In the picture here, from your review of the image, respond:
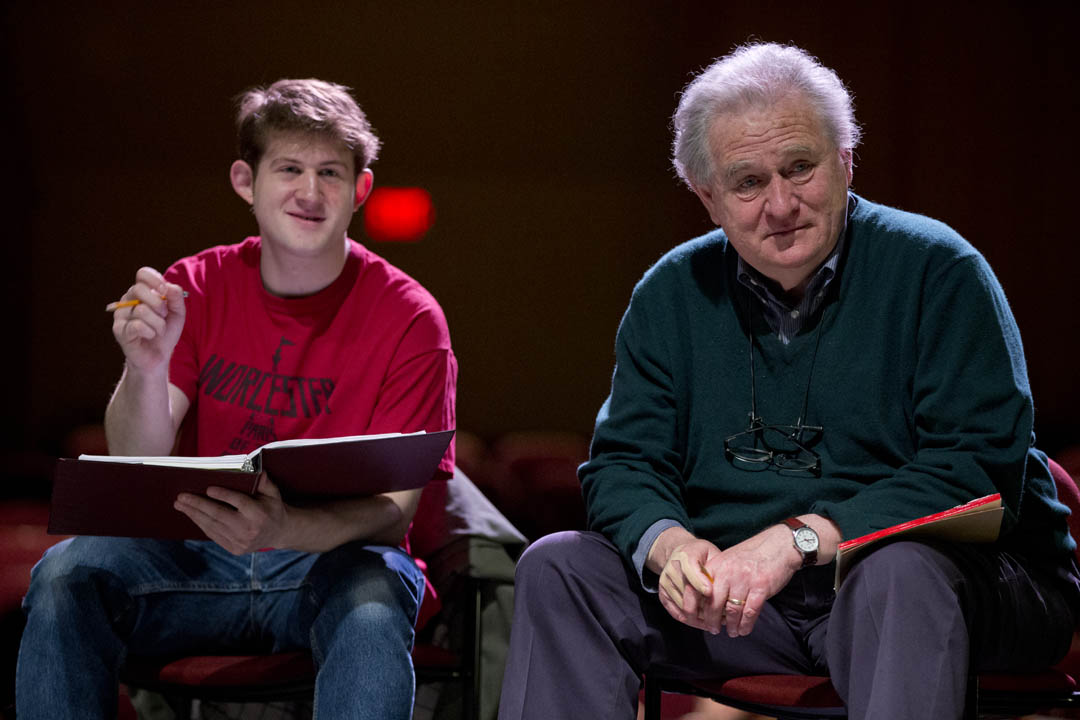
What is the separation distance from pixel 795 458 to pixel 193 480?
2.86 feet

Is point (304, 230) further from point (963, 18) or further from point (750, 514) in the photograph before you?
point (963, 18)

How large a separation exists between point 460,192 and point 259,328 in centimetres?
304

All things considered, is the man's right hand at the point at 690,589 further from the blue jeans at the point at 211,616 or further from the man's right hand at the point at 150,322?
the man's right hand at the point at 150,322

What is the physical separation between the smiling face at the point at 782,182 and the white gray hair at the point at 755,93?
0.02m

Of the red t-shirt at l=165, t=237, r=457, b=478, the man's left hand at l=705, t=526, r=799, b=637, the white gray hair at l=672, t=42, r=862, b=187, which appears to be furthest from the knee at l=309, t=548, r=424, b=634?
the white gray hair at l=672, t=42, r=862, b=187

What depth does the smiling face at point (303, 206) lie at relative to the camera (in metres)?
1.99

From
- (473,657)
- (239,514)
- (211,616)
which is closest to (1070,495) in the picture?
(473,657)

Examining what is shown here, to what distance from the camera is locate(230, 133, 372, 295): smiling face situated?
199cm

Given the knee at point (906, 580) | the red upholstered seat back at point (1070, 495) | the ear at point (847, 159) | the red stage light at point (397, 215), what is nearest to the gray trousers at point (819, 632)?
the knee at point (906, 580)

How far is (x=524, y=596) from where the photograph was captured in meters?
1.44

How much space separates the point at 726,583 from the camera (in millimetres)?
1363

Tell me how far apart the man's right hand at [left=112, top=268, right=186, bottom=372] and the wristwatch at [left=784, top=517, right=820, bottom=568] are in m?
1.09

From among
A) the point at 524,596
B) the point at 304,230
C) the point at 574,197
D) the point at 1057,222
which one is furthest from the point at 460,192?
the point at 524,596

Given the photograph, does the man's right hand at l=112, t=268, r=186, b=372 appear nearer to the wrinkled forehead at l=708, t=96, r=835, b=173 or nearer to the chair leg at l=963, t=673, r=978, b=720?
the wrinkled forehead at l=708, t=96, r=835, b=173
